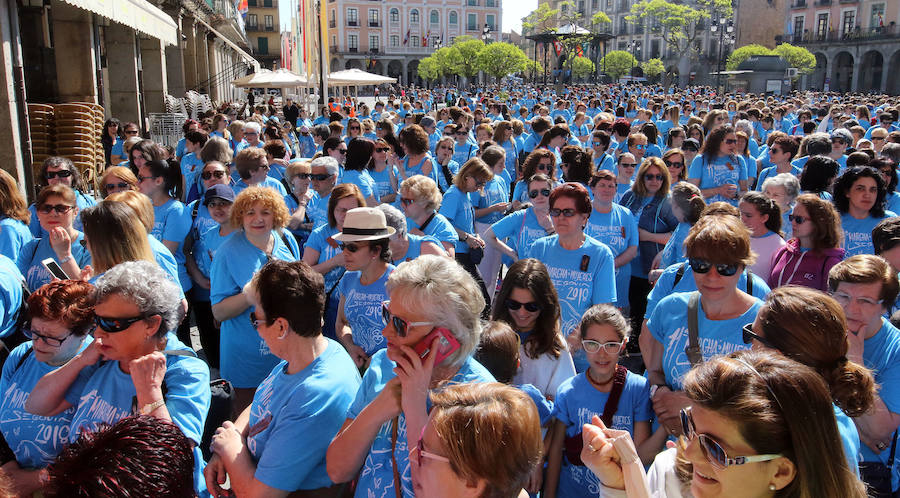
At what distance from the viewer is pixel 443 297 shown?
240 centimetres

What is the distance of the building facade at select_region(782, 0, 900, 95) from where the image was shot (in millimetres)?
61719

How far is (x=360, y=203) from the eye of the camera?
4824mm

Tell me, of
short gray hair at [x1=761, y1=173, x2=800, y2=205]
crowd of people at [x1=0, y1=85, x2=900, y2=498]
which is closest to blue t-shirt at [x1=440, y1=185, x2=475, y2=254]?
crowd of people at [x1=0, y1=85, x2=900, y2=498]

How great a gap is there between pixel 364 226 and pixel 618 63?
72.8m

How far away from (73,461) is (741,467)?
65.2 inches

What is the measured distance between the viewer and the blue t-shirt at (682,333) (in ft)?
10.2

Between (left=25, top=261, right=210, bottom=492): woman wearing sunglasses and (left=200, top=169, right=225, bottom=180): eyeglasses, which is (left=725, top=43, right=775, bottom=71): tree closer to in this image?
(left=200, top=169, right=225, bottom=180): eyeglasses

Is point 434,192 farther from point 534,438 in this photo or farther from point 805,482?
point 805,482

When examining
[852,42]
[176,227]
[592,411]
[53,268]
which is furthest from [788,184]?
[852,42]

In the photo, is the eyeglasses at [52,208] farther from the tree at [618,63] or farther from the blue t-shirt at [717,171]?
the tree at [618,63]

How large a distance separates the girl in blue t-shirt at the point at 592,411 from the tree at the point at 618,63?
7102 centimetres

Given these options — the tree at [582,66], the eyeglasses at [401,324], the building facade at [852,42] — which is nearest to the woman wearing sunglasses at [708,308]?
the eyeglasses at [401,324]

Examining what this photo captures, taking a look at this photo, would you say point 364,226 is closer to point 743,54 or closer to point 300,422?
A: point 300,422

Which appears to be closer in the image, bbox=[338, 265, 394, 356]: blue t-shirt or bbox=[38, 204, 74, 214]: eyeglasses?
bbox=[338, 265, 394, 356]: blue t-shirt
